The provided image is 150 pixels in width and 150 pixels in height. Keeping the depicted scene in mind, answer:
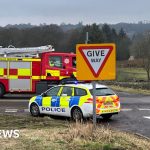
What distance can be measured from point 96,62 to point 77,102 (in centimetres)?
831

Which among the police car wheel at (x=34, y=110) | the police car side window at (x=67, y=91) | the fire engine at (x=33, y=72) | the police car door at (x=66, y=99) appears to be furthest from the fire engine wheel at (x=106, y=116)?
the fire engine at (x=33, y=72)

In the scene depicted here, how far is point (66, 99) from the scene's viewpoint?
18.7m

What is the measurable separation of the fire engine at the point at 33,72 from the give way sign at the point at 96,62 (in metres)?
18.1

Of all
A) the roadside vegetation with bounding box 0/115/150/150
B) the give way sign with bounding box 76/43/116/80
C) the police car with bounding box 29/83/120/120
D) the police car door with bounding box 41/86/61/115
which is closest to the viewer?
the roadside vegetation with bounding box 0/115/150/150

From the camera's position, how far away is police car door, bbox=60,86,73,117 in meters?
18.5

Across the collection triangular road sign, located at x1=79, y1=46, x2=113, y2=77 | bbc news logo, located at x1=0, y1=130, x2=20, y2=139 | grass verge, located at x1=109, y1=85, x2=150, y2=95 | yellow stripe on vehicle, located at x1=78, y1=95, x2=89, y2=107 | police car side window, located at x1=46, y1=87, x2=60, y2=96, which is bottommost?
bbc news logo, located at x1=0, y1=130, x2=20, y2=139

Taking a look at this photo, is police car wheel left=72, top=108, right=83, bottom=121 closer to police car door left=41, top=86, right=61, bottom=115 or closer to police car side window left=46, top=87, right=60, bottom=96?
police car door left=41, top=86, right=61, bottom=115

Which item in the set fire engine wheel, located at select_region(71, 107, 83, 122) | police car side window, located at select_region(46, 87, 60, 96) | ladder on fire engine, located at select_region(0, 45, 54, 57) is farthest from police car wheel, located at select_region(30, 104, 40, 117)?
ladder on fire engine, located at select_region(0, 45, 54, 57)

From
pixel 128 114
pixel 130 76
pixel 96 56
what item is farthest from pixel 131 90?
pixel 96 56

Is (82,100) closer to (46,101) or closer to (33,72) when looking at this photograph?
(46,101)

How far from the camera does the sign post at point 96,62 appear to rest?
9938 millimetres

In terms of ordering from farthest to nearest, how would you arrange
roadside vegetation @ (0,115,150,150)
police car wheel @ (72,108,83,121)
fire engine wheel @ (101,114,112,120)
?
fire engine wheel @ (101,114,112,120) → police car wheel @ (72,108,83,121) → roadside vegetation @ (0,115,150,150)

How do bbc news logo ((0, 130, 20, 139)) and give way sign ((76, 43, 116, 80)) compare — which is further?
bbc news logo ((0, 130, 20, 139))

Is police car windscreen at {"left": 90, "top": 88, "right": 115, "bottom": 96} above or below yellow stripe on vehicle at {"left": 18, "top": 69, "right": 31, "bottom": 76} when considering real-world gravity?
below
